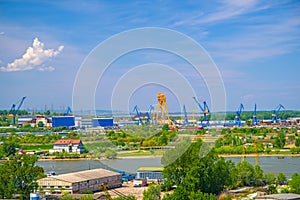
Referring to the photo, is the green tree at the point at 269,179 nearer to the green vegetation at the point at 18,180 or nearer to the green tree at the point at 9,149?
the green vegetation at the point at 18,180

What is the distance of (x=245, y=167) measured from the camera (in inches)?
248

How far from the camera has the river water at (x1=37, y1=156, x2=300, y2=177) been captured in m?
7.92

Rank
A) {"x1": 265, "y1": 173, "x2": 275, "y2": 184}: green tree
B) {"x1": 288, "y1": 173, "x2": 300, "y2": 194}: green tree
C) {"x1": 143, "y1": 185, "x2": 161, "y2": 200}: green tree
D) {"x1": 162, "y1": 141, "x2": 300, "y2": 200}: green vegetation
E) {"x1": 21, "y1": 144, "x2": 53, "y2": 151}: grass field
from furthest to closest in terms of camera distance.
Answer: {"x1": 21, "y1": 144, "x2": 53, "y2": 151}: grass field, {"x1": 265, "y1": 173, "x2": 275, "y2": 184}: green tree, {"x1": 288, "y1": 173, "x2": 300, "y2": 194}: green tree, {"x1": 143, "y1": 185, "x2": 161, "y2": 200}: green tree, {"x1": 162, "y1": 141, "x2": 300, "y2": 200}: green vegetation

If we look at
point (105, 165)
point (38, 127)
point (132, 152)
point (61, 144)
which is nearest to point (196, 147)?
point (105, 165)

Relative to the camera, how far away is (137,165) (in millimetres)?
8484

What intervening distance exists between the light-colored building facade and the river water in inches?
48.1

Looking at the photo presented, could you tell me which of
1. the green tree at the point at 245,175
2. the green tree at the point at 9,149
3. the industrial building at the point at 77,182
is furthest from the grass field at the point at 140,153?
the green tree at the point at 245,175

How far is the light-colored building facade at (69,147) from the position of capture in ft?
38.1

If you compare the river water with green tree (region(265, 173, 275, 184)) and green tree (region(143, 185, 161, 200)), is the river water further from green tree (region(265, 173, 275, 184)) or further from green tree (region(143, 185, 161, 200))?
green tree (region(143, 185, 161, 200))

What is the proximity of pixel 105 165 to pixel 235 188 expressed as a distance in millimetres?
3678

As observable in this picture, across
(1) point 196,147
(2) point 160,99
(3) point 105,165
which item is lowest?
(3) point 105,165

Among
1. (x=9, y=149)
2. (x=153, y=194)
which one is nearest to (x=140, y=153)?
(x=9, y=149)

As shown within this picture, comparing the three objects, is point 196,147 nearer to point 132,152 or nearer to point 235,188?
point 235,188

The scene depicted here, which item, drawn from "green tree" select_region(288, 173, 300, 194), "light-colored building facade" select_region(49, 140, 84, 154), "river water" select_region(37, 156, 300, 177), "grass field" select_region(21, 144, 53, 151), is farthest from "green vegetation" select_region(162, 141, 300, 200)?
"grass field" select_region(21, 144, 53, 151)
